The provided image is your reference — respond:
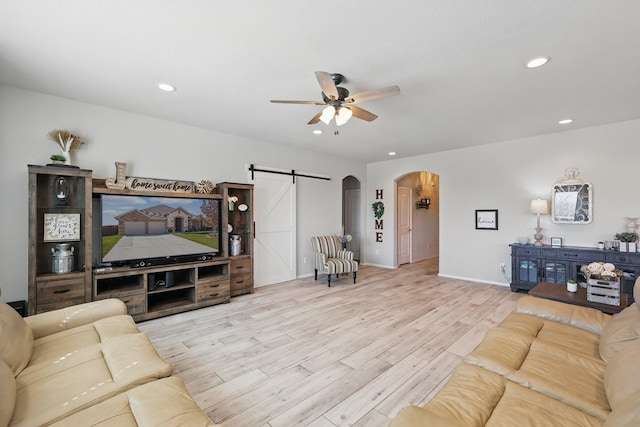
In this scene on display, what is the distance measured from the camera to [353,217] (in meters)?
8.11

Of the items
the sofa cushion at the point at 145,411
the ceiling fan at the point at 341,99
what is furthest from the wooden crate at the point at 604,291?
the sofa cushion at the point at 145,411

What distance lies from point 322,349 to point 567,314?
2.13 meters

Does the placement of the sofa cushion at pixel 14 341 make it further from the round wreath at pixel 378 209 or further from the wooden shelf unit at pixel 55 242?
the round wreath at pixel 378 209

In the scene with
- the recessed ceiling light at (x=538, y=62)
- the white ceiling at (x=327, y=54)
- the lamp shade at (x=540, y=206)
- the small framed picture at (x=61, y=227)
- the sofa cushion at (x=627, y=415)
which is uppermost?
the white ceiling at (x=327, y=54)

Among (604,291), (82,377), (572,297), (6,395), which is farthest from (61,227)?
(604,291)

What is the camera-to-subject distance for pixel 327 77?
2260 millimetres

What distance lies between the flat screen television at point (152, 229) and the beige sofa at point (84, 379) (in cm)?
142

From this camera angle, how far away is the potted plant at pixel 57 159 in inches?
122

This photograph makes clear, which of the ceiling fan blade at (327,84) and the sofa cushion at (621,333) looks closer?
the sofa cushion at (621,333)

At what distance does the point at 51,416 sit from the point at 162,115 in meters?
3.62

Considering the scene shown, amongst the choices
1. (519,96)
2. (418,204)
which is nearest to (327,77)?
(519,96)

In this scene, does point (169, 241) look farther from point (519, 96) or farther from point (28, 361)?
point (519, 96)

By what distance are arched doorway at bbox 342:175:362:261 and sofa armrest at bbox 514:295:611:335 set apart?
5404 millimetres

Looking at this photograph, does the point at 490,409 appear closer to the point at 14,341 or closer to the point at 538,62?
the point at 14,341
